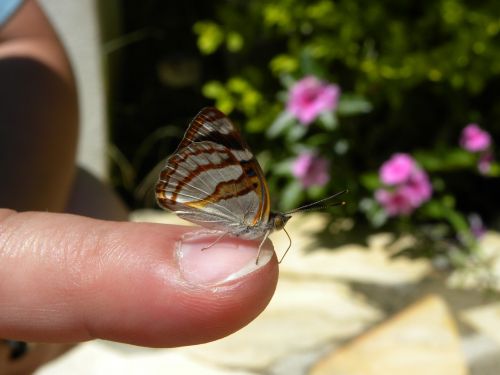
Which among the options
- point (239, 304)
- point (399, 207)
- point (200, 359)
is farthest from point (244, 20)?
point (239, 304)

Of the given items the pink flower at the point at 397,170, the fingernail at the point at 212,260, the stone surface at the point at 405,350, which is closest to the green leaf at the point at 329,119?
the pink flower at the point at 397,170

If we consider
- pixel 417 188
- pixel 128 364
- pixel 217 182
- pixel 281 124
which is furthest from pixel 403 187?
pixel 217 182

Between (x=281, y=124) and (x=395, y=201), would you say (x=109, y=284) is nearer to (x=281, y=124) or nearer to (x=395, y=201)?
(x=395, y=201)

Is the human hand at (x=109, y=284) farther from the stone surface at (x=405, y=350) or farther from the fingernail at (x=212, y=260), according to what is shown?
the stone surface at (x=405, y=350)

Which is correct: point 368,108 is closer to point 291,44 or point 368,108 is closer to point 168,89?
point 291,44

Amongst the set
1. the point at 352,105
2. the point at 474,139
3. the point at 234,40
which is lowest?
the point at 474,139

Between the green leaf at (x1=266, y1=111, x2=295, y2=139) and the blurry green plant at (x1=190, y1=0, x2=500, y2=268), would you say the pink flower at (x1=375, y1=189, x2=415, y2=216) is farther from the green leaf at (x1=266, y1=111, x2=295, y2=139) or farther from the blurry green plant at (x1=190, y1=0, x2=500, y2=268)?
the green leaf at (x1=266, y1=111, x2=295, y2=139)
